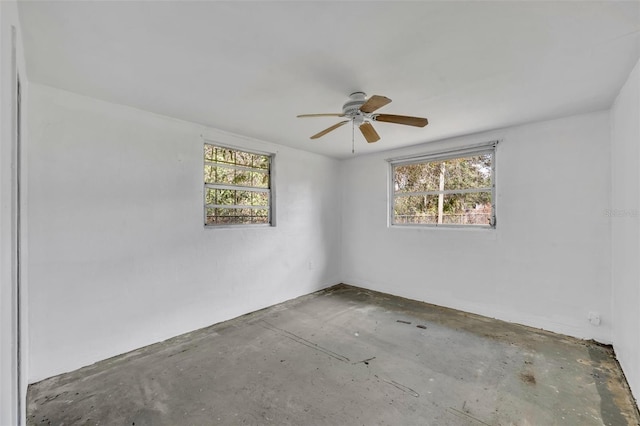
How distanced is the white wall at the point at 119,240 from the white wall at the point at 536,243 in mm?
2526

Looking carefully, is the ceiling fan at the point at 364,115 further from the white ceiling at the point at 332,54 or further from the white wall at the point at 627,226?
the white wall at the point at 627,226

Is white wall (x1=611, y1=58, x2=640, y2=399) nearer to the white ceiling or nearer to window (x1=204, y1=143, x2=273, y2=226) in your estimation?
the white ceiling

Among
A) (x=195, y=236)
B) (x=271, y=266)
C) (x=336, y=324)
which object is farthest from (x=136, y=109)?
(x=336, y=324)

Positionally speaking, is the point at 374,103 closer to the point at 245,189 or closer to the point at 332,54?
the point at 332,54

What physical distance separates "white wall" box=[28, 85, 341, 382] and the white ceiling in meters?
0.32

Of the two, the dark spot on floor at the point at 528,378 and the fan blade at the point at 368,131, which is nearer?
the dark spot on floor at the point at 528,378

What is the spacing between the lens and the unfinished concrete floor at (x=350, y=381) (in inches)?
73.5

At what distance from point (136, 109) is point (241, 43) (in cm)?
169

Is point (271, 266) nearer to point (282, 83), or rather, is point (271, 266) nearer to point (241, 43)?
point (282, 83)

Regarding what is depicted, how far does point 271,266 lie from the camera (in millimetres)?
4023

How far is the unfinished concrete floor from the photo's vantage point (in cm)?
187

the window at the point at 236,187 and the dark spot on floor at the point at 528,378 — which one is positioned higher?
the window at the point at 236,187

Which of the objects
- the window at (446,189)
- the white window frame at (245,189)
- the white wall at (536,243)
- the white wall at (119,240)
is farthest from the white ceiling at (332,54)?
the window at (446,189)

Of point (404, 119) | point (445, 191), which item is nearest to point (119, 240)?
point (404, 119)
